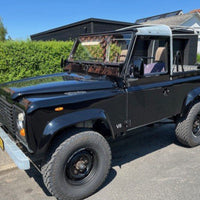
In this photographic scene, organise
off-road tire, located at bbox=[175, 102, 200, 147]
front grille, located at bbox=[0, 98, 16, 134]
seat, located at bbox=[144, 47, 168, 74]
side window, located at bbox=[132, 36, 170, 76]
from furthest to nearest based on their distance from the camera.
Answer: off-road tire, located at bbox=[175, 102, 200, 147], seat, located at bbox=[144, 47, 168, 74], side window, located at bbox=[132, 36, 170, 76], front grille, located at bbox=[0, 98, 16, 134]

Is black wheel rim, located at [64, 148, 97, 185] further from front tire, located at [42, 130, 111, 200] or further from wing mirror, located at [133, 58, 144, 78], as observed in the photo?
wing mirror, located at [133, 58, 144, 78]

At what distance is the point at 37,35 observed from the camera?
19297 millimetres

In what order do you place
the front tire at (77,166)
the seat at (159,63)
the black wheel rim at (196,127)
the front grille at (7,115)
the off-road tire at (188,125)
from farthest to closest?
the black wheel rim at (196,127)
the off-road tire at (188,125)
the seat at (159,63)
the front grille at (7,115)
the front tire at (77,166)

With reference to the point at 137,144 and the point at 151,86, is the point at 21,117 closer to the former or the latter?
the point at 151,86

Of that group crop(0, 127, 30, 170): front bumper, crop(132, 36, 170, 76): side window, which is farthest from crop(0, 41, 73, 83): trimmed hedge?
crop(132, 36, 170, 76): side window

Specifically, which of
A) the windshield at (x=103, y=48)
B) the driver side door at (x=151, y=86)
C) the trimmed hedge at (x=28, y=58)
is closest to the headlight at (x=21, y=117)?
the driver side door at (x=151, y=86)

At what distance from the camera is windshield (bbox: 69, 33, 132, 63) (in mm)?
3076

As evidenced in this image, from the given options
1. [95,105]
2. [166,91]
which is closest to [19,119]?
[95,105]

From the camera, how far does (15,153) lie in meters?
2.38

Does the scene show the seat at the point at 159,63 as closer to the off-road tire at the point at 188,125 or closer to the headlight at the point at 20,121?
the off-road tire at the point at 188,125

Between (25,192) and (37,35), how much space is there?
1839 centimetres

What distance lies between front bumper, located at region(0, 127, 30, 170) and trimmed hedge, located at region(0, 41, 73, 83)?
4229 millimetres

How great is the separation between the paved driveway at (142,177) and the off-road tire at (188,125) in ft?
0.84

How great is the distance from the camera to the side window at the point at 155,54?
3.24 m
